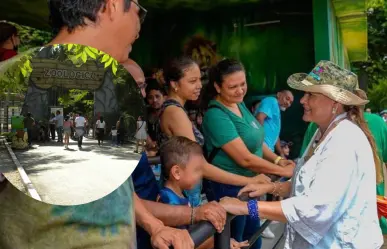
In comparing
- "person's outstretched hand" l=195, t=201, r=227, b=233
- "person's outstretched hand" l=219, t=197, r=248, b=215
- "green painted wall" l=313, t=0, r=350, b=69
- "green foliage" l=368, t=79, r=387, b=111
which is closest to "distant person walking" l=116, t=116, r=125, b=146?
"person's outstretched hand" l=195, t=201, r=227, b=233

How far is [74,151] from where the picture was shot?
817 millimetres

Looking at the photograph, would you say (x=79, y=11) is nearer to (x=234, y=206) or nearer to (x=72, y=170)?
(x=72, y=170)

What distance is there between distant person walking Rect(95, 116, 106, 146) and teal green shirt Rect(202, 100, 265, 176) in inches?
75.7

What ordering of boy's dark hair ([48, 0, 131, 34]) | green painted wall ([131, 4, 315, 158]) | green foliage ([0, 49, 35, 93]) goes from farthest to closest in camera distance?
green painted wall ([131, 4, 315, 158]) < boy's dark hair ([48, 0, 131, 34]) < green foliage ([0, 49, 35, 93])

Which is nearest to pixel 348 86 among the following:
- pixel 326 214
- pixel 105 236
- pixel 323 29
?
pixel 326 214

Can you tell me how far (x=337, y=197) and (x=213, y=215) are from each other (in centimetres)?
57

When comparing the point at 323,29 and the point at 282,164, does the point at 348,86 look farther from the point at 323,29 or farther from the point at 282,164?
the point at 323,29

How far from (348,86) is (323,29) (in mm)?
4297

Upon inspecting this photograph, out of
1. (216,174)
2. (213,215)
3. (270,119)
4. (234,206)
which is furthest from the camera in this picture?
(270,119)

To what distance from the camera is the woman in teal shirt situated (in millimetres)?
2713

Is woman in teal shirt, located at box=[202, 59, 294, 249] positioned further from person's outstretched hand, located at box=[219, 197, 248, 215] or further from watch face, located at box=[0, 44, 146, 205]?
watch face, located at box=[0, 44, 146, 205]

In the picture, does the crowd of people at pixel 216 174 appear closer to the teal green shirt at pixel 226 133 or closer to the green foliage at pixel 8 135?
the teal green shirt at pixel 226 133

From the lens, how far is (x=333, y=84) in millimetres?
2217

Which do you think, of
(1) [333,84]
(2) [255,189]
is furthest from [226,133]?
(1) [333,84]
